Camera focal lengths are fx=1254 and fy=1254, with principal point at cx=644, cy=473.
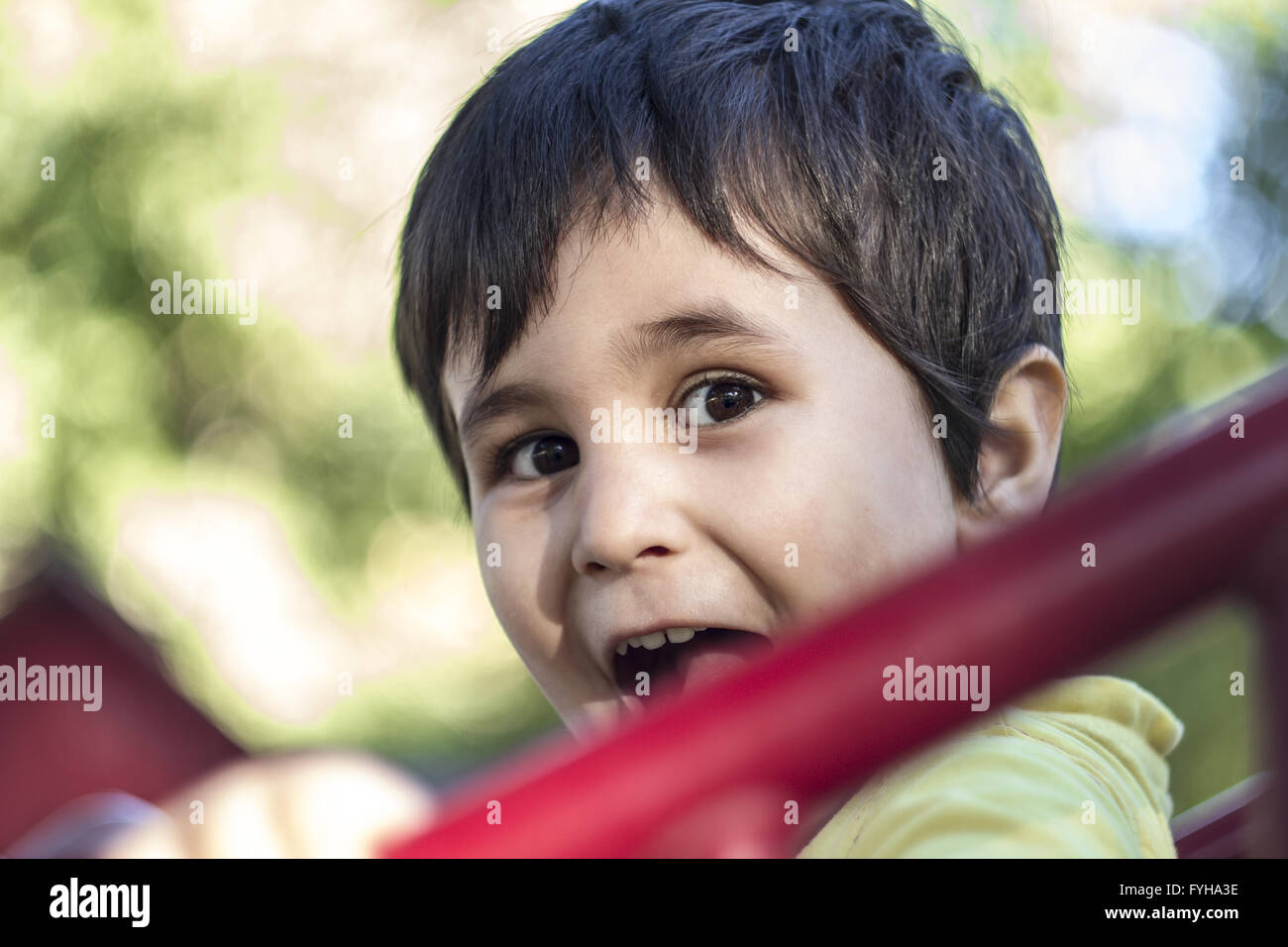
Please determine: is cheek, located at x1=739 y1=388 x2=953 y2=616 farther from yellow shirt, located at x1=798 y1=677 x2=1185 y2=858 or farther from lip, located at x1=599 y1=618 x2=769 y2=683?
yellow shirt, located at x1=798 y1=677 x2=1185 y2=858

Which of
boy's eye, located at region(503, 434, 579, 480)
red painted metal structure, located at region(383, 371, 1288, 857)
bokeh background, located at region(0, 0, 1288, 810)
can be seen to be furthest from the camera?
bokeh background, located at region(0, 0, 1288, 810)

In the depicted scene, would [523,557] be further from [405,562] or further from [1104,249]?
[405,562]

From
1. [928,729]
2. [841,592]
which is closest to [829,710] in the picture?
[928,729]

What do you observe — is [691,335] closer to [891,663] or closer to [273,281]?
[891,663]

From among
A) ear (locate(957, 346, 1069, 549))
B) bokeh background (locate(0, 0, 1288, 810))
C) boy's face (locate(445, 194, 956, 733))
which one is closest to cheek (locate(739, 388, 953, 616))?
boy's face (locate(445, 194, 956, 733))

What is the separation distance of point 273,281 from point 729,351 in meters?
5.53

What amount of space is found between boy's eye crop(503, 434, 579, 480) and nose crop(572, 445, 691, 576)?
11cm

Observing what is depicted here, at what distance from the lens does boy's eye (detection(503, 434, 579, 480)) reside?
1041mm

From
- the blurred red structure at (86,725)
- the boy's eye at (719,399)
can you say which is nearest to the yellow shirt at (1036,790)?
the boy's eye at (719,399)

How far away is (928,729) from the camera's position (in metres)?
0.42

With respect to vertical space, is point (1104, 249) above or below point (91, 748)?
above

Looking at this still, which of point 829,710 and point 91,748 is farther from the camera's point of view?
point 91,748

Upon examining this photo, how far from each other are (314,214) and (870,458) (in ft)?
18.6
